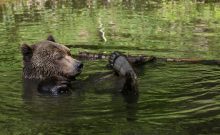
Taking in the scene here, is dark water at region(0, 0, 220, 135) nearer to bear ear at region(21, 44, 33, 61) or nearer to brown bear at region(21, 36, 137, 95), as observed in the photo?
brown bear at region(21, 36, 137, 95)

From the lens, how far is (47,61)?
971 cm

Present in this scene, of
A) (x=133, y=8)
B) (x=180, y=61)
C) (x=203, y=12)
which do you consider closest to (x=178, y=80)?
(x=180, y=61)

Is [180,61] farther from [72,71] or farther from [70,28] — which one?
[70,28]

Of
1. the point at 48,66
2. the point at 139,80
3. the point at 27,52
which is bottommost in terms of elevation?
the point at 139,80

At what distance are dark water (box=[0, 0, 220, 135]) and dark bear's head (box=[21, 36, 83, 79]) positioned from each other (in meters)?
0.36

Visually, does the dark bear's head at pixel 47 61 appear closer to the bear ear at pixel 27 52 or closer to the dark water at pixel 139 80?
the bear ear at pixel 27 52

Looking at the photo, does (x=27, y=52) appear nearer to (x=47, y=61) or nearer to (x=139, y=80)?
(x=47, y=61)

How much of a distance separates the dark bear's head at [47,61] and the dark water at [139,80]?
0.36 meters

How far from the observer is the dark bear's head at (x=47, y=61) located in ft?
31.3

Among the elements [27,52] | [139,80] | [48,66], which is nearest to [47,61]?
[48,66]

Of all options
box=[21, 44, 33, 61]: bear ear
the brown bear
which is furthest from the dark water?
box=[21, 44, 33, 61]: bear ear

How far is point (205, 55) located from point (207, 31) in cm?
448

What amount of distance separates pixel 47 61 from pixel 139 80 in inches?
68.2

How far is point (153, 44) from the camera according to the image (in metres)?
14.1
